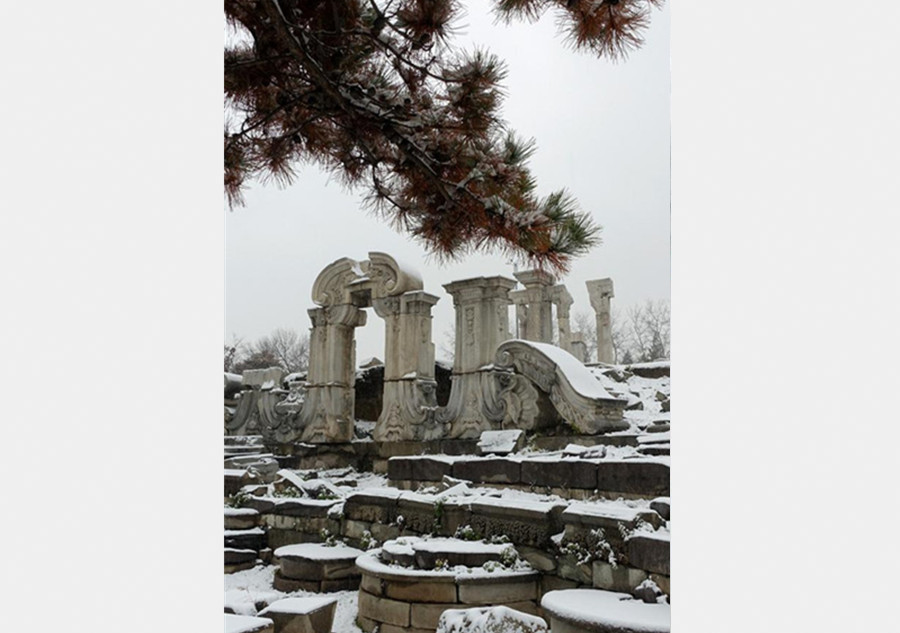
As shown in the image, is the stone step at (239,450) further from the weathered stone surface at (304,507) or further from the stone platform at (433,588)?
the stone platform at (433,588)

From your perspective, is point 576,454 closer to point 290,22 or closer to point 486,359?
point 486,359

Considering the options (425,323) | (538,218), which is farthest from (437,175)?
(425,323)

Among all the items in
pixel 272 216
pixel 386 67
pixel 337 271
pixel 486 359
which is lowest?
pixel 486 359

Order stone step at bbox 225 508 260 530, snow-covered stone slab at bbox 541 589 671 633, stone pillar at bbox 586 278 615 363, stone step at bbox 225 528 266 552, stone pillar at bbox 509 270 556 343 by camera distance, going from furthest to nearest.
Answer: stone step at bbox 225 508 260 530 → stone step at bbox 225 528 266 552 → stone pillar at bbox 509 270 556 343 → stone pillar at bbox 586 278 615 363 → snow-covered stone slab at bbox 541 589 671 633

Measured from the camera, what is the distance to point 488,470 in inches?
106

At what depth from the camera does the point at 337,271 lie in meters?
2.68

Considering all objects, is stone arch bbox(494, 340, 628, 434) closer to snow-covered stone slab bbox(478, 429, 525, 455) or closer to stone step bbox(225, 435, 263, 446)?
snow-covered stone slab bbox(478, 429, 525, 455)

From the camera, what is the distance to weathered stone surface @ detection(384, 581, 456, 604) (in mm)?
2154

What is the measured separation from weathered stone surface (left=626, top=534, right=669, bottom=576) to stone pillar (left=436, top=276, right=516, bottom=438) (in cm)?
74

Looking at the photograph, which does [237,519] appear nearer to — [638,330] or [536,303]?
[536,303]

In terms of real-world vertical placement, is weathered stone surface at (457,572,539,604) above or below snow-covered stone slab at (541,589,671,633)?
below

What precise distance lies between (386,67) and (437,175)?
0.38 m

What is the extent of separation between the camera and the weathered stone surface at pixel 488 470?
2617mm

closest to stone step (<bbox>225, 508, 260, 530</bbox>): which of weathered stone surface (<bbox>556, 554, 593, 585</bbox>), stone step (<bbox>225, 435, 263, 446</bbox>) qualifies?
stone step (<bbox>225, 435, 263, 446</bbox>)
